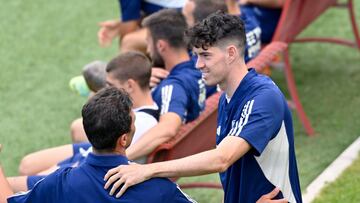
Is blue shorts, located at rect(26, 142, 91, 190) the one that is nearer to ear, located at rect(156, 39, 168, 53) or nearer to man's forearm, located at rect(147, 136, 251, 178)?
ear, located at rect(156, 39, 168, 53)

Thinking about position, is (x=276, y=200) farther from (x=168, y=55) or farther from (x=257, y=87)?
(x=168, y=55)

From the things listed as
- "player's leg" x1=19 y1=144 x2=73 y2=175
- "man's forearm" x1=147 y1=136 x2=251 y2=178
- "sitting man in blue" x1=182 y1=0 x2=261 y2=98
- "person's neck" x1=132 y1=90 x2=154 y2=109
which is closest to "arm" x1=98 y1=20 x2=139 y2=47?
"sitting man in blue" x1=182 y1=0 x2=261 y2=98

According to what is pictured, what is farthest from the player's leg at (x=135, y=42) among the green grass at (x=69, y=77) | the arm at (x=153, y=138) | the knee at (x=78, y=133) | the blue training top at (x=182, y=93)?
the arm at (x=153, y=138)

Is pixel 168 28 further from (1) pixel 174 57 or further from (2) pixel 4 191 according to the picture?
(2) pixel 4 191

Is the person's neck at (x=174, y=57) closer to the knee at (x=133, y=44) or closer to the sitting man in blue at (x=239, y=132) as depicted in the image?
the knee at (x=133, y=44)

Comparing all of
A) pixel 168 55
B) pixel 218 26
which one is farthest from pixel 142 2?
pixel 218 26

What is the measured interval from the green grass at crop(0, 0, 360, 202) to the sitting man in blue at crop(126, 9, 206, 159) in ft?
2.77

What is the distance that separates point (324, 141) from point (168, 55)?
60.9 inches

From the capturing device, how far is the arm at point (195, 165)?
123 inches

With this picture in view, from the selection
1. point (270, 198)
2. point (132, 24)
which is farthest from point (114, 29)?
point (270, 198)

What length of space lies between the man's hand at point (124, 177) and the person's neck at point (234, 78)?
1.77 feet

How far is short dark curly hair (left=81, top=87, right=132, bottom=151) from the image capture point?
3172mm

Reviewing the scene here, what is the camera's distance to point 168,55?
16.8ft

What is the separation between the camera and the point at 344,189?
16.8 ft
